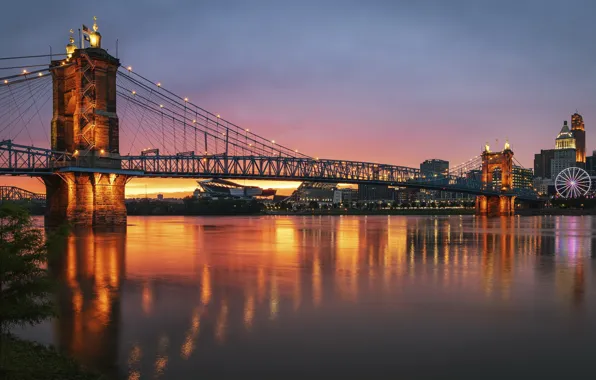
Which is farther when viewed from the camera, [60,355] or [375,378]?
[60,355]

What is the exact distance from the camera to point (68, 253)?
2847 centimetres

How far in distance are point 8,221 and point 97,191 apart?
51041mm

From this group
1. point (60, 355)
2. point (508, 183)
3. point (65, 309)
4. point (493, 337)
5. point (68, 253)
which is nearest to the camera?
point (60, 355)

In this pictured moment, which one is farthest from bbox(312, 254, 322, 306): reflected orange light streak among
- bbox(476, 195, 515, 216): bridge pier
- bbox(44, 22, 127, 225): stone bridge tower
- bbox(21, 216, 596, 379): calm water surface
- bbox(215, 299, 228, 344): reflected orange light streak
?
bbox(476, 195, 515, 216): bridge pier

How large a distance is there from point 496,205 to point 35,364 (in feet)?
489

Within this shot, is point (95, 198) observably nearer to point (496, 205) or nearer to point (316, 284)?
point (316, 284)

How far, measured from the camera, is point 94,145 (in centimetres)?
5644

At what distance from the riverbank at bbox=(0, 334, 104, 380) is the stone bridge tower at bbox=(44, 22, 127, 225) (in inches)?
1945

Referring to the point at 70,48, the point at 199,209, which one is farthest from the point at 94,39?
the point at 199,209

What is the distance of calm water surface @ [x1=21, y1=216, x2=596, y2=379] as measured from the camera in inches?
359

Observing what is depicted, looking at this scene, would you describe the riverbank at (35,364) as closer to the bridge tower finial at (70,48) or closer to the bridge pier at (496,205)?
the bridge tower finial at (70,48)

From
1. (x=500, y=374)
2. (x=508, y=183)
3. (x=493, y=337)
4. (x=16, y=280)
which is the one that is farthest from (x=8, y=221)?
(x=508, y=183)

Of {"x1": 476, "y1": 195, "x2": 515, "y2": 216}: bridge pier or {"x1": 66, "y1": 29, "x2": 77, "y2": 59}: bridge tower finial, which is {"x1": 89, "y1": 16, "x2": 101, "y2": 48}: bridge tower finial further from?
{"x1": 476, "y1": 195, "x2": 515, "y2": 216}: bridge pier

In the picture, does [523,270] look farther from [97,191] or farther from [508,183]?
[508,183]
